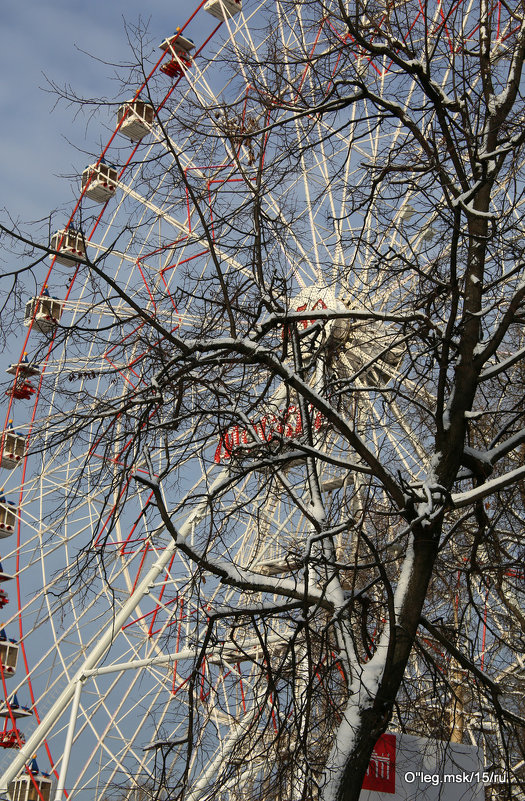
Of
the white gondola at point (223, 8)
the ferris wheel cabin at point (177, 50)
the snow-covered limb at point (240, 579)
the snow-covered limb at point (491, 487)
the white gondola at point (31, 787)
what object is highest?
the white gondola at point (223, 8)

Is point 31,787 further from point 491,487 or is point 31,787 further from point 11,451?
point 491,487

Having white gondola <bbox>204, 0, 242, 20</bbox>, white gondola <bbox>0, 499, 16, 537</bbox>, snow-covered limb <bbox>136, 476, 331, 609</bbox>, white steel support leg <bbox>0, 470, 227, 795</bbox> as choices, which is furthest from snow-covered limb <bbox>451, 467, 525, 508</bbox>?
white gondola <bbox>204, 0, 242, 20</bbox>

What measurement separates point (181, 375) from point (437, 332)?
1.38m

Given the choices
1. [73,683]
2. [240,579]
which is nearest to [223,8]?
[73,683]

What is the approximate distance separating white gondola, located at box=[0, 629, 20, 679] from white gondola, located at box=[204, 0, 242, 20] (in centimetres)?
1183

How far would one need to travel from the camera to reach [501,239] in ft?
17.9

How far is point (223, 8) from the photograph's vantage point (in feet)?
59.1

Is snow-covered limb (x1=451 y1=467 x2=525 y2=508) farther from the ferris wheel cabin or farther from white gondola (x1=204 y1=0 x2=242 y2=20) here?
white gondola (x1=204 y1=0 x2=242 y2=20)

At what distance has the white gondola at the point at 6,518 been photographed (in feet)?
60.4

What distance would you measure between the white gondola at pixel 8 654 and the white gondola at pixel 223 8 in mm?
11834

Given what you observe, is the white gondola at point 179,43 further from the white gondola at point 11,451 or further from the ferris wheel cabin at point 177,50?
the white gondola at point 11,451

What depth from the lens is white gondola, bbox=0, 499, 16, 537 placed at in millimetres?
18406

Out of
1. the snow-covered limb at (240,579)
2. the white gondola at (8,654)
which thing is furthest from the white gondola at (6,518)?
the snow-covered limb at (240,579)

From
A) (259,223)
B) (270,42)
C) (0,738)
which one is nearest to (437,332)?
(259,223)
